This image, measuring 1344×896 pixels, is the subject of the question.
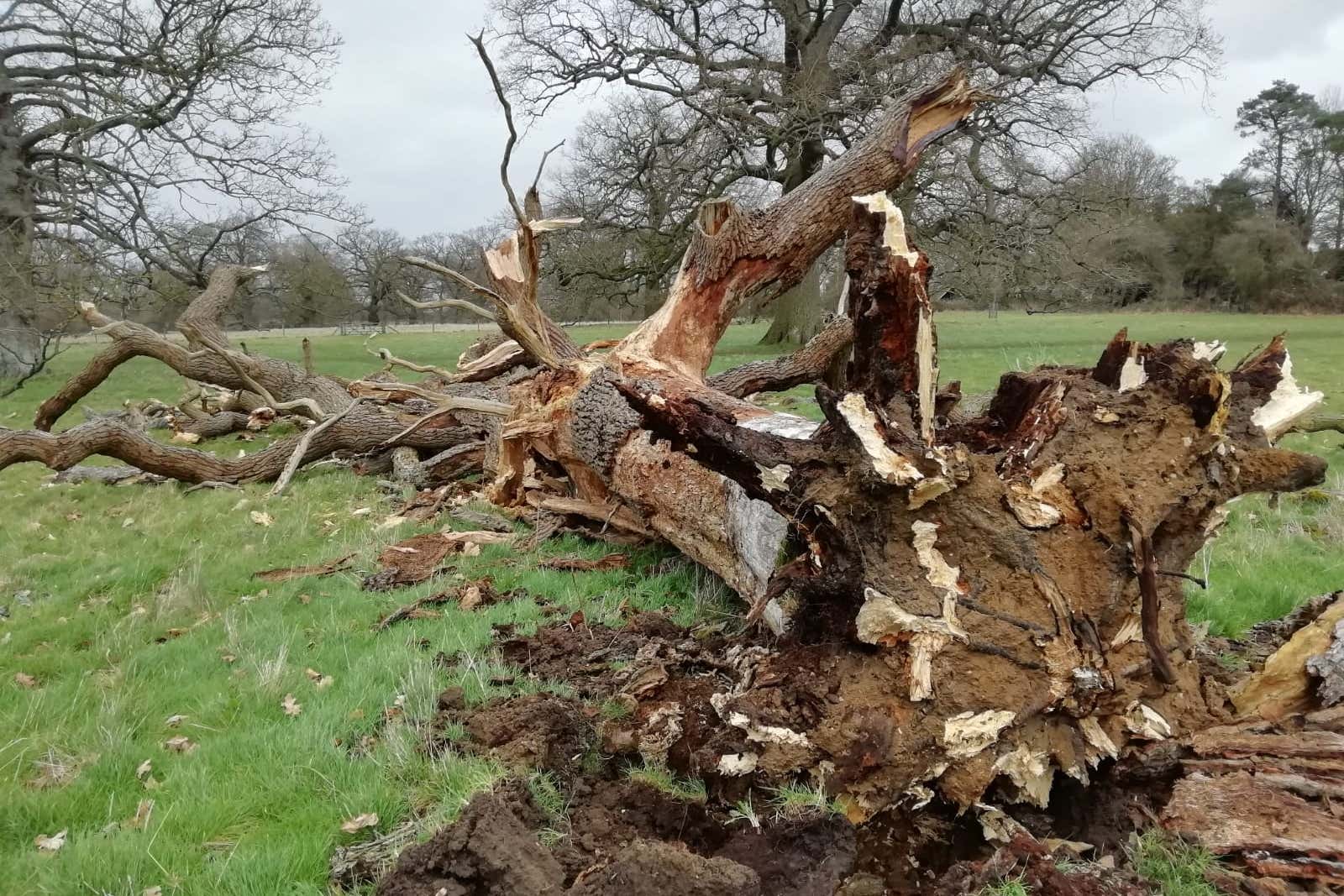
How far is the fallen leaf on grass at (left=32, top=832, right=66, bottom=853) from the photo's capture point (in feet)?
7.29

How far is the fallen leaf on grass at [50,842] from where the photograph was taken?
222 cm

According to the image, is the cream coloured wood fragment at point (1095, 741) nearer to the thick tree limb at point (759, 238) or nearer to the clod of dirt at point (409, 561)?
the thick tree limb at point (759, 238)

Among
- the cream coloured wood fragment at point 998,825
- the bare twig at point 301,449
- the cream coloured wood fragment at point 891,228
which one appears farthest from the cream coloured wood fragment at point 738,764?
the bare twig at point 301,449

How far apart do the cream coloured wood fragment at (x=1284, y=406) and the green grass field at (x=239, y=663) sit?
1269 millimetres

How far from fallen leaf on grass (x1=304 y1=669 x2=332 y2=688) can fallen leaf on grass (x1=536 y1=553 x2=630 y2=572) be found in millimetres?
1584

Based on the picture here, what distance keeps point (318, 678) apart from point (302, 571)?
6.13ft

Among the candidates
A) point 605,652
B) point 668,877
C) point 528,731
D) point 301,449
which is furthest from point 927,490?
point 301,449

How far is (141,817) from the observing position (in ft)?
7.61

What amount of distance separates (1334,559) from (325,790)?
4.93 meters

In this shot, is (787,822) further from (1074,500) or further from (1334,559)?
(1334,559)

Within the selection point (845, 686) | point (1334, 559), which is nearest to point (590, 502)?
point (845, 686)

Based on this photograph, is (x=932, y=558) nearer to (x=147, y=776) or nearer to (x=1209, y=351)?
(x=1209, y=351)

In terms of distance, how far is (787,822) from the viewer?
2010mm

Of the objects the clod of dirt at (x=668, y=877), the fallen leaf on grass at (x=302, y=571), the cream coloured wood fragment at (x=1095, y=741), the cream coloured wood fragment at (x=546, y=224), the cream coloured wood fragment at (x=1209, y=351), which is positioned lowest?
the fallen leaf on grass at (x=302, y=571)
